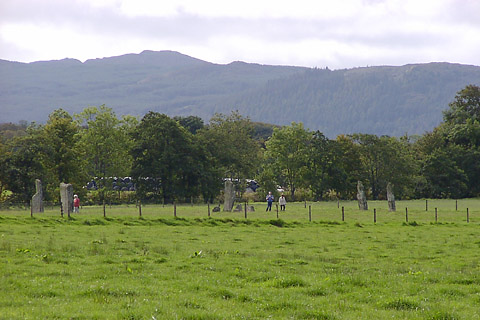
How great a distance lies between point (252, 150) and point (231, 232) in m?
79.2

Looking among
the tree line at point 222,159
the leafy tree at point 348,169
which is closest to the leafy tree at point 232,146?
the tree line at point 222,159

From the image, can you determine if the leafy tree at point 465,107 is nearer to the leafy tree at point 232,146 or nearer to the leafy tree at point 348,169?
the leafy tree at point 348,169

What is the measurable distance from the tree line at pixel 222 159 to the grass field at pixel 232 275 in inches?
1760

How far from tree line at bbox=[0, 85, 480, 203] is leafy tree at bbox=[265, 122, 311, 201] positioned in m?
0.18

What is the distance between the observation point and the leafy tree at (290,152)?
99.5 metres

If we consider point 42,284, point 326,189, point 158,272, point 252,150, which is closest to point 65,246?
point 158,272

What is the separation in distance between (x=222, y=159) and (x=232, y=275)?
8103cm

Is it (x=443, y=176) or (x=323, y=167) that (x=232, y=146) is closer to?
(x=323, y=167)

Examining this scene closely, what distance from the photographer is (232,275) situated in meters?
16.5

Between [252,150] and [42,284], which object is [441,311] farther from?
[252,150]

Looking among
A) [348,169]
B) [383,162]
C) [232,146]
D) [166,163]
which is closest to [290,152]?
[348,169]

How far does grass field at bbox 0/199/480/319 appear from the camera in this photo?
11914mm

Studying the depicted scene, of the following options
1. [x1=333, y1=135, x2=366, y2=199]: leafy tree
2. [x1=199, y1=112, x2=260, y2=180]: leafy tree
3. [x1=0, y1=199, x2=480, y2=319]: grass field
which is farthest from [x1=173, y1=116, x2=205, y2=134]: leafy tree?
[x1=0, y1=199, x2=480, y2=319]: grass field

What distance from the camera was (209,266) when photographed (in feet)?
58.9
